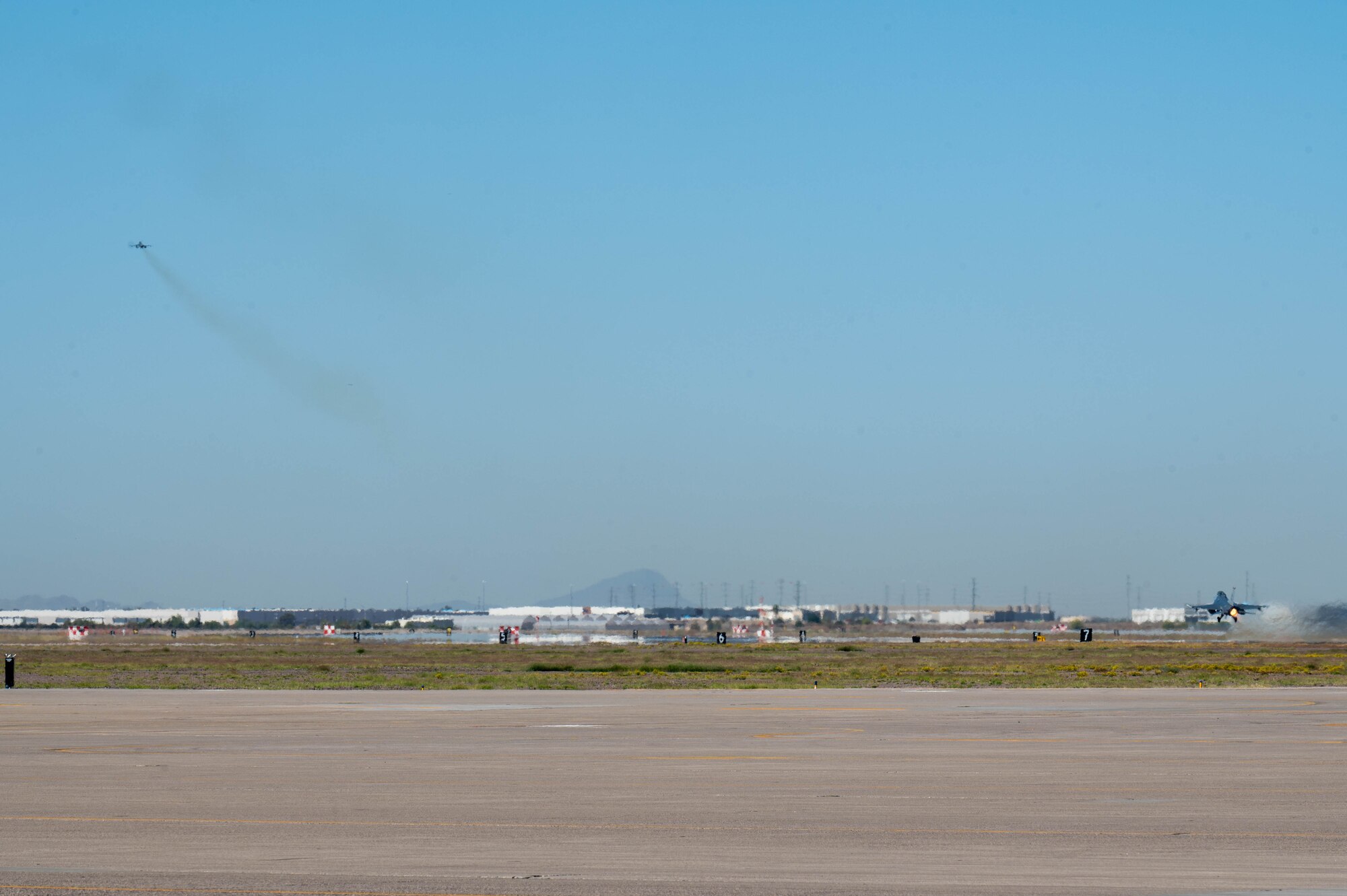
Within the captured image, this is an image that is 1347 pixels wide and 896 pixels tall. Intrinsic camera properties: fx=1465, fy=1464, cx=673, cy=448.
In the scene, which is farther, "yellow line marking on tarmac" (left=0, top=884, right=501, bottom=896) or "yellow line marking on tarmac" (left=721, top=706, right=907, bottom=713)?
"yellow line marking on tarmac" (left=721, top=706, right=907, bottom=713)

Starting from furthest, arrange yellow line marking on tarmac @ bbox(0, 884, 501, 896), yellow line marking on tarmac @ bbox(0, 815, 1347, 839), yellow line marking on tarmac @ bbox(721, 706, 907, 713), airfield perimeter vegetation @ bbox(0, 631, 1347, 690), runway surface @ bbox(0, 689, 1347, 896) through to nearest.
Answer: airfield perimeter vegetation @ bbox(0, 631, 1347, 690) → yellow line marking on tarmac @ bbox(721, 706, 907, 713) → yellow line marking on tarmac @ bbox(0, 815, 1347, 839) → runway surface @ bbox(0, 689, 1347, 896) → yellow line marking on tarmac @ bbox(0, 884, 501, 896)

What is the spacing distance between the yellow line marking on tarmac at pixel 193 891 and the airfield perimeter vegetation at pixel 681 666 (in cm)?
3753

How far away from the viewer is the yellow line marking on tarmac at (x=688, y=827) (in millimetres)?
15961

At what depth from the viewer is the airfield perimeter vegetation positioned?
2101 inches

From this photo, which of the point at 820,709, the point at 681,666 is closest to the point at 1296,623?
the point at 681,666

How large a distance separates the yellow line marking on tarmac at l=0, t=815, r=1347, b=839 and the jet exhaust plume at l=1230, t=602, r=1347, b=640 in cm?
8767

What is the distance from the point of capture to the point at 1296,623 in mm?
100438

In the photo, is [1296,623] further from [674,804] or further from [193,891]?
[193,891]

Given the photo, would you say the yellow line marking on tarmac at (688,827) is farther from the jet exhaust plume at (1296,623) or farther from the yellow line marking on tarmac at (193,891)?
the jet exhaust plume at (1296,623)

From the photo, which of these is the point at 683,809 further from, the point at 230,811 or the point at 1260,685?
the point at 1260,685

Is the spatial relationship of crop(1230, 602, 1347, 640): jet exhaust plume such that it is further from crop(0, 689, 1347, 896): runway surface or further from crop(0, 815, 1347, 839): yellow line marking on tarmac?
crop(0, 815, 1347, 839): yellow line marking on tarmac

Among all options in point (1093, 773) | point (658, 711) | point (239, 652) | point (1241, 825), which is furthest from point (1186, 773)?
point (239, 652)

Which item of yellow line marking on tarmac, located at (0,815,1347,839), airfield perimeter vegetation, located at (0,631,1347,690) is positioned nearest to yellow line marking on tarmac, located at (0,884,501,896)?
yellow line marking on tarmac, located at (0,815,1347,839)

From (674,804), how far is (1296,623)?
92.5 meters
